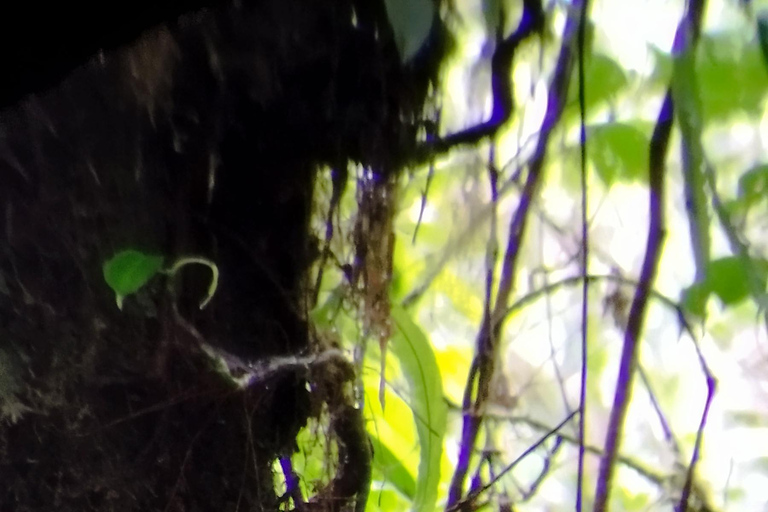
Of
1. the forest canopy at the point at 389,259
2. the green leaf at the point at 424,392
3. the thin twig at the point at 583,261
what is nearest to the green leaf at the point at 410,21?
the forest canopy at the point at 389,259

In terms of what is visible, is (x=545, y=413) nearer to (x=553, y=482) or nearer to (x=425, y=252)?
(x=553, y=482)

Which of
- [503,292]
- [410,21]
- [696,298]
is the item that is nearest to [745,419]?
[696,298]

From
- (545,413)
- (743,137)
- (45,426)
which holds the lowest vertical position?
(45,426)

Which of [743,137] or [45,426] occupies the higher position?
[743,137]

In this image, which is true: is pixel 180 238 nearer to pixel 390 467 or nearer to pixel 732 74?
pixel 390 467

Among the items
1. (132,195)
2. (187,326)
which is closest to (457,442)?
(187,326)

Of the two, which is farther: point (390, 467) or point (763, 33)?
point (390, 467)

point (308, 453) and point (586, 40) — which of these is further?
point (308, 453)
